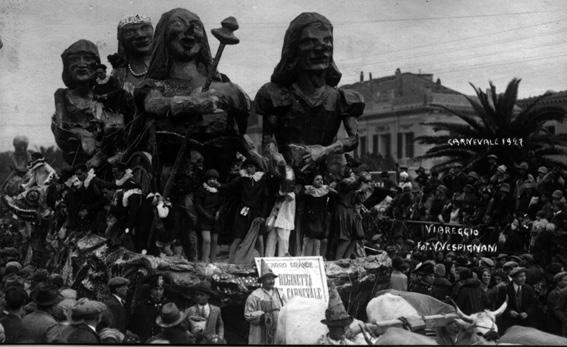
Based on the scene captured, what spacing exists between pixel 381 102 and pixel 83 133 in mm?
9884

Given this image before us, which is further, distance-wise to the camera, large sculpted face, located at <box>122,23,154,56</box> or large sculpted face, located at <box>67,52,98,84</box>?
large sculpted face, located at <box>67,52,98,84</box>

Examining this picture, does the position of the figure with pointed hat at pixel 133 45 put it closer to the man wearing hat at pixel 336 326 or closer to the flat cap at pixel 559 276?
the flat cap at pixel 559 276

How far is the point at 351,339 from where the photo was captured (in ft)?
28.2

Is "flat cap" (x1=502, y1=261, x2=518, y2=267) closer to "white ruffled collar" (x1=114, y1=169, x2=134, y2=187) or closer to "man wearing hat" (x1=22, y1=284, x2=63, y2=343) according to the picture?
"white ruffled collar" (x1=114, y1=169, x2=134, y2=187)

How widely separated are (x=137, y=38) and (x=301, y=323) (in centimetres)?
637

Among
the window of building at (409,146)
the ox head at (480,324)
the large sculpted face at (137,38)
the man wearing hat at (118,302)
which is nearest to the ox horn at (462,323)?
the ox head at (480,324)

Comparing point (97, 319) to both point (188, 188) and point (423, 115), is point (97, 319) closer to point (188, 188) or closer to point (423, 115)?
point (188, 188)

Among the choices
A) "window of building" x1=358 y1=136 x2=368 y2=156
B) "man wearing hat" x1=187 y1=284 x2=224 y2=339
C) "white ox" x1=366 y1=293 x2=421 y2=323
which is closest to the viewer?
"white ox" x1=366 y1=293 x2=421 y2=323

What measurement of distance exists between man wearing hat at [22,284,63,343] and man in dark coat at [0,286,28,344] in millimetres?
66

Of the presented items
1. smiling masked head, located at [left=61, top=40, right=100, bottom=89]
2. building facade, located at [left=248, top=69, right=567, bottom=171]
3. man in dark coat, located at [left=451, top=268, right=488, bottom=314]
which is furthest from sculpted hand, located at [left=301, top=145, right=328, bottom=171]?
building facade, located at [left=248, top=69, right=567, bottom=171]

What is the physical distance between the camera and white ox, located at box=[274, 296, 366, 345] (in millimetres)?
9297

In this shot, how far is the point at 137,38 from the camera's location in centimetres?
1451

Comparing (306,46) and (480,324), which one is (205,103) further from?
(480,324)

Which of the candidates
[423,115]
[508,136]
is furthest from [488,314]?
[423,115]
